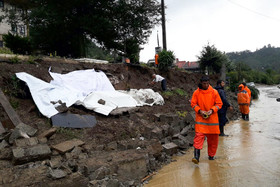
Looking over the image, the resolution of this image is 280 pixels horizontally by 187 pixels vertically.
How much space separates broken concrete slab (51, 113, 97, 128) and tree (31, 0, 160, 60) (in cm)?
950

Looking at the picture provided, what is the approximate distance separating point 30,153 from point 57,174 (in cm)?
78

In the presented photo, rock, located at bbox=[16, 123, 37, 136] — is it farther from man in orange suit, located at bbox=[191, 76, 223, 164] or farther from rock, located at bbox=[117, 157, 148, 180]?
man in orange suit, located at bbox=[191, 76, 223, 164]

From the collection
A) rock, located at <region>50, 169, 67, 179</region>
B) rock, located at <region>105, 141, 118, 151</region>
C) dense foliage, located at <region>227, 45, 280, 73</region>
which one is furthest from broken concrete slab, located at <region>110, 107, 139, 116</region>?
dense foliage, located at <region>227, 45, 280, 73</region>

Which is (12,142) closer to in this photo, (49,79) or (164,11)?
(49,79)

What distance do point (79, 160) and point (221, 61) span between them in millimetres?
18021

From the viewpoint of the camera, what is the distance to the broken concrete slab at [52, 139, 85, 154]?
157 inches

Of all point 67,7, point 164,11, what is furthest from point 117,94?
point 164,11

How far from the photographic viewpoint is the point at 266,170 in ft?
13.1

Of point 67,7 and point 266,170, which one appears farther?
point 67,7

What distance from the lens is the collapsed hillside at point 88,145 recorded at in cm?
326

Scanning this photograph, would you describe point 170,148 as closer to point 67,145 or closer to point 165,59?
point 67,145

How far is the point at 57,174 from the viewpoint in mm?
3133

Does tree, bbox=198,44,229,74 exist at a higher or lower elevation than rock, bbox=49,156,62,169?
higher

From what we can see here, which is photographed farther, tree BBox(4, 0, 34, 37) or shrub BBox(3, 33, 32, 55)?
tree BBox(4, 0, 34, 37)
